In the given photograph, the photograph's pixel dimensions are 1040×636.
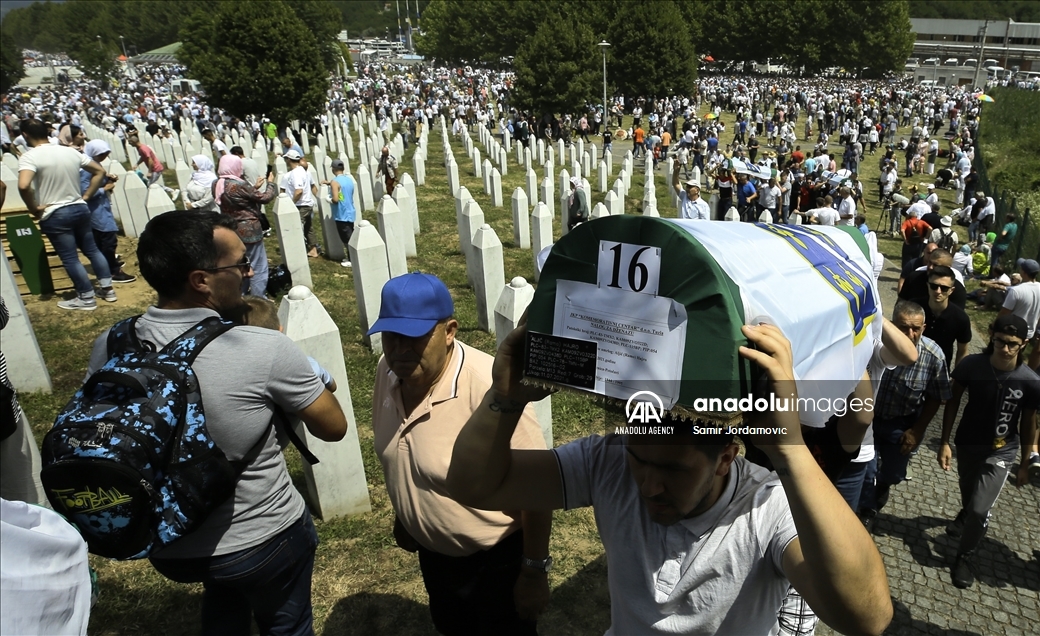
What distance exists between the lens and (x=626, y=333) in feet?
4.77

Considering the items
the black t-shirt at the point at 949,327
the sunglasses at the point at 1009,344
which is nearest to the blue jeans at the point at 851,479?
the sunglasses at the point at 1009,344

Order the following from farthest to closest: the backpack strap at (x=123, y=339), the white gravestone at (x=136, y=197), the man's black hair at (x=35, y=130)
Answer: the white gravestone at (x=136, y=197)
the man's black hair at (x=35, y=130)
the backpack strap at (x=123, y=339)

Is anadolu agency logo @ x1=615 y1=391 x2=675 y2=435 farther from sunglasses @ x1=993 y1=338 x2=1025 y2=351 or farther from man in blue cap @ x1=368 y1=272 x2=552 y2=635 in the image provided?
sunglasses @ x1=993 y1=338 x2=1025 y2=351

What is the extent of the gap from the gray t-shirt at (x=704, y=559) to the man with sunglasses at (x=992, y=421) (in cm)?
334

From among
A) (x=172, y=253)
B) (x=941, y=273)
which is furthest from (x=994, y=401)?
(x=172, y=253)

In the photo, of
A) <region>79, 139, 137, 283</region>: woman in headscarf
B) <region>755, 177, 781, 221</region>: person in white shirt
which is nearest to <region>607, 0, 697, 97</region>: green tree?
<region>755, 177, 781, 221</region>: person in white shirt

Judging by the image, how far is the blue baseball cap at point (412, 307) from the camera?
255 cm

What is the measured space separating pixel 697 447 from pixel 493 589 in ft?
4.88

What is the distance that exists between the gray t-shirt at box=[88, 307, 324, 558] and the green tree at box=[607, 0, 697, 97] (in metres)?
42.9

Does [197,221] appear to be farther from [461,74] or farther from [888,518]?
[461,74]

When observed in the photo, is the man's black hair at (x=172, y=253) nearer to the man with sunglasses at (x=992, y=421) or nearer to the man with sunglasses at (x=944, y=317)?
the man with sunglasses at (x=992, y=421)

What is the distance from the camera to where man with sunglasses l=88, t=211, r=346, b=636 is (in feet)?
7.11

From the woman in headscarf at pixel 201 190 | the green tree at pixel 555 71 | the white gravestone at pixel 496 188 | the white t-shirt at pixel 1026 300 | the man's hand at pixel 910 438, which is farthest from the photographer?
the green tree at pixel 555 71

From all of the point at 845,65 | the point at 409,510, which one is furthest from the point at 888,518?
Result: the point at 845,65
